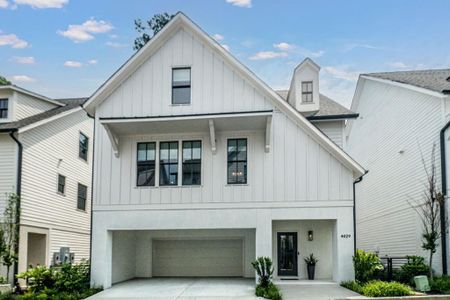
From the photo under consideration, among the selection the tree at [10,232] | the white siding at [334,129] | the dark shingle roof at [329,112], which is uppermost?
the dark shingle roof at [329,112]

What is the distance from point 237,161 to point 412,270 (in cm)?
750

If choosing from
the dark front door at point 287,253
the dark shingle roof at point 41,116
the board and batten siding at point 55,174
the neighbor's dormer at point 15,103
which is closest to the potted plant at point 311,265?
the dark front door at point 287,253

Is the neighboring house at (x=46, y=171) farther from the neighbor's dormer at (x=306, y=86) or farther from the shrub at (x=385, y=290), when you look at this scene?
the shrub at (x=385, y=290)

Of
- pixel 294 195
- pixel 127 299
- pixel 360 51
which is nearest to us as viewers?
pixel 127 299

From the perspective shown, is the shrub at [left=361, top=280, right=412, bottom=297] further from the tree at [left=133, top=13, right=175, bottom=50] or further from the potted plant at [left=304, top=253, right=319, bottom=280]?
the tree at [left=133, top=13, right=175, bottom=50]

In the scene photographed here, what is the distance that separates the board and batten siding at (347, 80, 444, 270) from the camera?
20.5 metres

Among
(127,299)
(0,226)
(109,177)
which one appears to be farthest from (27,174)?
(127,299)

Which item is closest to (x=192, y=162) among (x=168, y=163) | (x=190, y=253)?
(x=168, y=163)

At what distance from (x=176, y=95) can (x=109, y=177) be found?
12.9 ft

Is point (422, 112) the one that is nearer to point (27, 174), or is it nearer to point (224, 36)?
point (224, 36)

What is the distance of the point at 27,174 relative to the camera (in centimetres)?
2016

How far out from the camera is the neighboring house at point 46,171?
19625mm

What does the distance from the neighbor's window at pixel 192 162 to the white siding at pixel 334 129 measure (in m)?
5.20

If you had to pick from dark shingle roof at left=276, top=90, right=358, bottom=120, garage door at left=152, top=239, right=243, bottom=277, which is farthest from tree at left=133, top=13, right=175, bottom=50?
garage door at left=152, top=239, right=243, bottom=277
